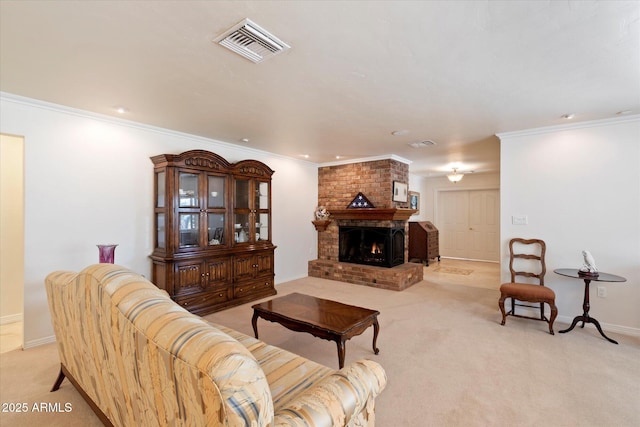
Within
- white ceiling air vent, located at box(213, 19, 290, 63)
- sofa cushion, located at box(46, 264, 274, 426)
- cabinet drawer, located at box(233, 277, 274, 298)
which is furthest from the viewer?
cabinet drawer, located at box(233, 277, 274, 298)

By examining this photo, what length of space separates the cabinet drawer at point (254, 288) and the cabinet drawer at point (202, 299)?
0.54ft

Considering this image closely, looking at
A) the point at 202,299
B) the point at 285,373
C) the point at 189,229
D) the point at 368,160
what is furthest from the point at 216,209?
the point at 368,160

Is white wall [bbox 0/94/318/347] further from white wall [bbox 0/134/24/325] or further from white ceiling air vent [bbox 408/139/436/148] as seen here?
white ceiling air vent [bbox 408/139/436/148]

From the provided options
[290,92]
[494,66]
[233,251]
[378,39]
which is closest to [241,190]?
[233,251]

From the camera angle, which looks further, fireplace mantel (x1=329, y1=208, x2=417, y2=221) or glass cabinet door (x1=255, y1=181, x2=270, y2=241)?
fireplace mantel (x1=329, y1=208, x2=417, y2=221)

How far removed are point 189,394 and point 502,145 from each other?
14.9ft

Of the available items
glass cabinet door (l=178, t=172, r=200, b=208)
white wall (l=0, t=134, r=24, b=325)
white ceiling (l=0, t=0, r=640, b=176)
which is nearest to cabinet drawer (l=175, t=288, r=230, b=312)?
glass cabinet door (l=178, t=172, r=200, b=208)

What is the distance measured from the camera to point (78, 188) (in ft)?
10.4

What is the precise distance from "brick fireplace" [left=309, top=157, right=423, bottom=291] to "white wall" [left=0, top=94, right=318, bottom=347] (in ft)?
9.38

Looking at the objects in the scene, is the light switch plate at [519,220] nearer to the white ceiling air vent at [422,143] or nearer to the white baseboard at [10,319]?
the white ceiling air vent at [422,143]

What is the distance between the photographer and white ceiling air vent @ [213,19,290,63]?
1.73m

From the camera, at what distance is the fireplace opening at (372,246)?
5445 mm

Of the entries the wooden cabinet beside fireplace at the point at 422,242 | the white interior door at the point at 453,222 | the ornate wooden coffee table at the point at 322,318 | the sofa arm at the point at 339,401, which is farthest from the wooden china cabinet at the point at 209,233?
the white interior door at the point at 453,222

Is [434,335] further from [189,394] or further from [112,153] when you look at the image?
[112,153]
